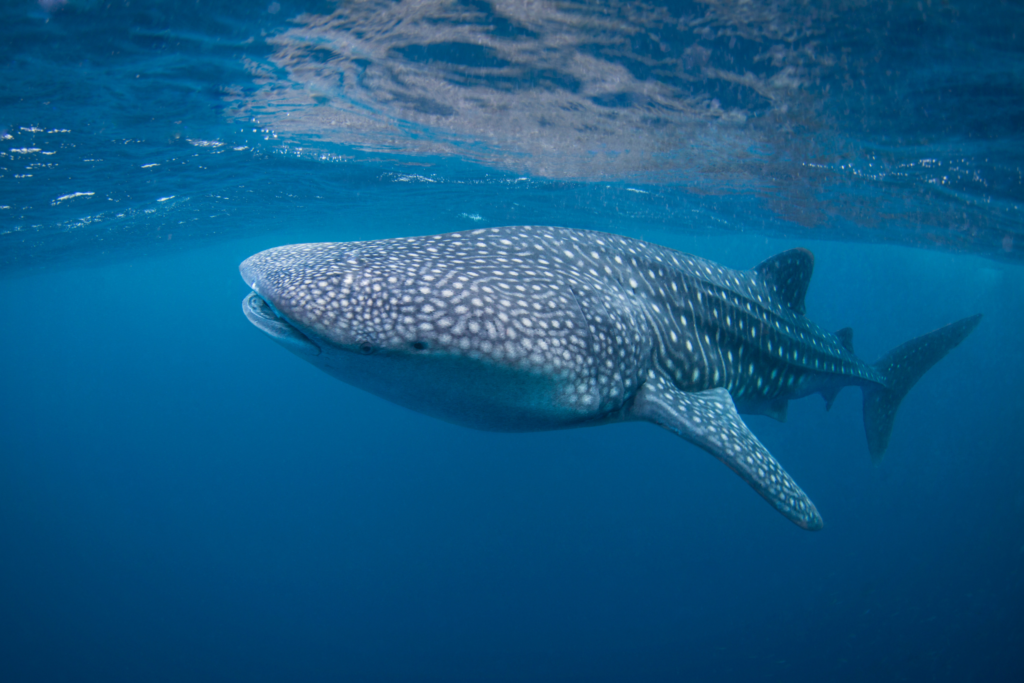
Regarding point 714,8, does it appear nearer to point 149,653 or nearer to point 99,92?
point 99,92

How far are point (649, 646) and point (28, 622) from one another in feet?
104

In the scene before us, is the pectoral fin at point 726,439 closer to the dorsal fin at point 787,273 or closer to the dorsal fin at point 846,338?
the dorsal fin at point 787,273

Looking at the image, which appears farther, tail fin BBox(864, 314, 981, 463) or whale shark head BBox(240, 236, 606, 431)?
tail fin BBox(864, 314, 981, 463)

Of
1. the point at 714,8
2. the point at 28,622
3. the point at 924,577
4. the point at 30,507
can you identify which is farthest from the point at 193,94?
the point at 30,507

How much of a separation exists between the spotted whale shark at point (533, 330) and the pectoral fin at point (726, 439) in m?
0.01

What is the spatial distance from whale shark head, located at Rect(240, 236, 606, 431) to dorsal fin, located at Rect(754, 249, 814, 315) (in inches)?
150

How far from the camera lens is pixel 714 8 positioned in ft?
19.1

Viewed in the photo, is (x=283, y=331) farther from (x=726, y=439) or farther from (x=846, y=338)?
(x=846, y=338)

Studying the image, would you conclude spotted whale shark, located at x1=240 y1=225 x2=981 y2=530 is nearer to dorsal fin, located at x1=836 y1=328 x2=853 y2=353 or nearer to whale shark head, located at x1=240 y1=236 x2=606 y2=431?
whale shark head, located at x1=240 y1=236 x2=606 y2=431

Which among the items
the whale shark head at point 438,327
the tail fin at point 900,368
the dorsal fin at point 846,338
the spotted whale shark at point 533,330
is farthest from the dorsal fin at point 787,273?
the whale shark head at point 438,327

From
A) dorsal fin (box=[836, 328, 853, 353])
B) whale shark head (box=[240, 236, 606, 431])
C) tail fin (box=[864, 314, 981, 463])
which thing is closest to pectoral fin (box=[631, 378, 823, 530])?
whale shark head (box=[240, 236, 606, 431])

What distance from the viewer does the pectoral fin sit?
2.89 m

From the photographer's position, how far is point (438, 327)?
2.22m

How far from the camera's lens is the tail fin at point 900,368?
691cm
